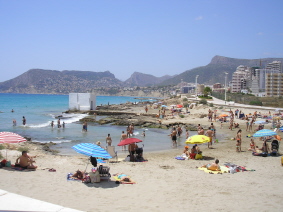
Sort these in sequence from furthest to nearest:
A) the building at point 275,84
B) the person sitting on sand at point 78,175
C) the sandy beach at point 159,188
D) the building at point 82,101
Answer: the building at point 275,84
the building at point 82,101
the person sitting on sand at point 78,175
the sandy beach at point 159,188

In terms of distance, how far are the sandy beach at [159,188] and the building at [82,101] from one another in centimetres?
3343

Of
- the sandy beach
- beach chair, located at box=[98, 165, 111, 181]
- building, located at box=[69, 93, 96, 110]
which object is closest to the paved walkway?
the sandy beach

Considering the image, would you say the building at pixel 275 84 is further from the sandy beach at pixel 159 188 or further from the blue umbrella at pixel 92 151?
the blue umbrella at pixel 92 151

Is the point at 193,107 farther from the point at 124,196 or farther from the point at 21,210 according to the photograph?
the point at 21,210

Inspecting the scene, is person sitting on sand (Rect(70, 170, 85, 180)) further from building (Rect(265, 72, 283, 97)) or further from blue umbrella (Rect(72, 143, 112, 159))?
building (Rect(265, 72, 283, 97))

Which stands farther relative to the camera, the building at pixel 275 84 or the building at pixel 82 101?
the building at pixel 275 84

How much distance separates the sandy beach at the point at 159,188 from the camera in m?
7.04

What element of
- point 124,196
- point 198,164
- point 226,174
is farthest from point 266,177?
point 124,196

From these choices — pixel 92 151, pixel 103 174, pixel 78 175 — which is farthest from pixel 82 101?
pixel 103 174

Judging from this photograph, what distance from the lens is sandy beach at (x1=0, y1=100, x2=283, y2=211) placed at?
277 inches

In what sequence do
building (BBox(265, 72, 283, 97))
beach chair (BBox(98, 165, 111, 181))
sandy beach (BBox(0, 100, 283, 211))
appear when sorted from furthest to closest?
building (BBox(265, 72, 283, 97)) → beach chair (BBox(98, 165, 111, 181)) → sandy beach (BBox(0, 100, 283, 211))

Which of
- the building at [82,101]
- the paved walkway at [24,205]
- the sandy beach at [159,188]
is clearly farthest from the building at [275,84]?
the paved walkway at [24,205]

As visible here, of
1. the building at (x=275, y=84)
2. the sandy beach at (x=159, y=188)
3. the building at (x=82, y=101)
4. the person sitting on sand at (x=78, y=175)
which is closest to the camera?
the sandy beach at (x=159, y=188)

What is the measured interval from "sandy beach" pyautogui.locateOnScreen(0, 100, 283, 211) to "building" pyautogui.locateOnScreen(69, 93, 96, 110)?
3343 centimetres
